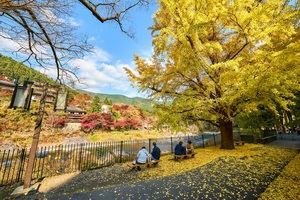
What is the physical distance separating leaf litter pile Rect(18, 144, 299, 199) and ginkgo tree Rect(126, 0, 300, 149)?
352 centimetres

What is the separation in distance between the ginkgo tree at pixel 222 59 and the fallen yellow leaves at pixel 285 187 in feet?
14.0

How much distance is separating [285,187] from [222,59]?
400 inches

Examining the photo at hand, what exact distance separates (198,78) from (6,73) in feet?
36.8

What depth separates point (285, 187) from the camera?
723cm

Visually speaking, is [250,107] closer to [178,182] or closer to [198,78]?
[198,78]

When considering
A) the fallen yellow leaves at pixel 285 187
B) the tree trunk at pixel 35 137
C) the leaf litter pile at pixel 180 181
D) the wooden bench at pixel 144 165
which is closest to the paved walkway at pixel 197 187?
the leaf litter pile at pixel 180 181

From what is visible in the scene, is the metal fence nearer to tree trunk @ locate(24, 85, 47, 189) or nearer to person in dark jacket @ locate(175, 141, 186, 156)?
tree trunk @ locate(24, 85, 47, 189)

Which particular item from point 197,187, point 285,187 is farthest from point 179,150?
point 285,187

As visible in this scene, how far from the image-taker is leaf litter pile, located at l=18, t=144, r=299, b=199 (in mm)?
7047

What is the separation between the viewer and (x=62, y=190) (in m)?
8.55

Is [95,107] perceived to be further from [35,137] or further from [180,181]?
[180,181]

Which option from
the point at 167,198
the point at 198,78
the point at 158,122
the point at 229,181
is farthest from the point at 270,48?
the point at 167,198

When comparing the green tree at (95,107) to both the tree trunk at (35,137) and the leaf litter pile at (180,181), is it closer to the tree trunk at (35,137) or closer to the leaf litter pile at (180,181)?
the leaf litter pile at (180,181)

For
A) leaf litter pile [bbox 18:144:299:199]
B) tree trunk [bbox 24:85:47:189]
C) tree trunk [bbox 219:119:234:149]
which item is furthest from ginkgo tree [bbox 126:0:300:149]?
tree trunk [bbox 24:85:47:189]
